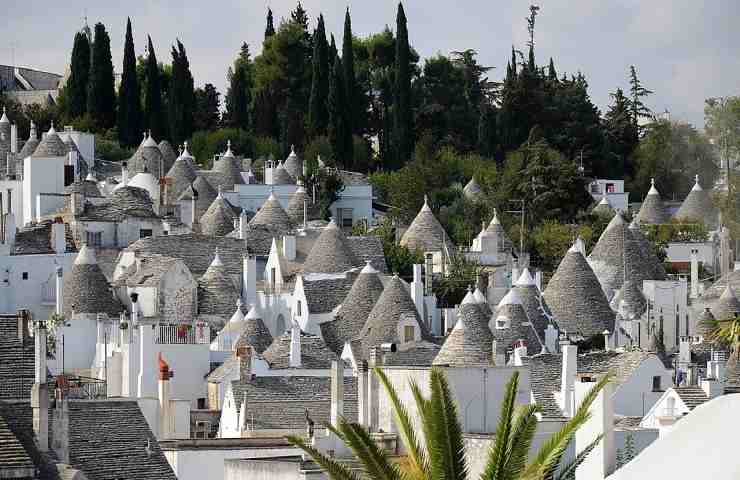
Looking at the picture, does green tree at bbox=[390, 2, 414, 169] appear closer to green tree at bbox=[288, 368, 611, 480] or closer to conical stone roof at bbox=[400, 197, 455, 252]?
conical stone roof at bbox=[400, 197, 455, 252]

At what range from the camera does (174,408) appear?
40219 mm

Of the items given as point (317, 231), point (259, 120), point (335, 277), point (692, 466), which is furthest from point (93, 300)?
point (692, 466)

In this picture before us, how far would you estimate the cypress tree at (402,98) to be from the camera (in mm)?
81250

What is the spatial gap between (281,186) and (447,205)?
23.8 feet

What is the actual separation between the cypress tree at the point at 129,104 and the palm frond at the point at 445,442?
2251 inches

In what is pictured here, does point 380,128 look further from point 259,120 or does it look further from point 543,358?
point 543,358

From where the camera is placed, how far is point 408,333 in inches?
2063

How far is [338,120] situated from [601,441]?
61016 millimetres

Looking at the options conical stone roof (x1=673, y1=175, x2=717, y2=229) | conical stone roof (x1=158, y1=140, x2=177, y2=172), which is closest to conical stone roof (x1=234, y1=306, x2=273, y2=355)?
conical stone roof (x1=158, y1=140, x2=177, y2=172)

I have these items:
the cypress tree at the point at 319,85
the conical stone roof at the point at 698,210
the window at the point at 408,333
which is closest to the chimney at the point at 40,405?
the window at the point at 408,333

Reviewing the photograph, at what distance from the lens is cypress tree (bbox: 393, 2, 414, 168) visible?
267 ft

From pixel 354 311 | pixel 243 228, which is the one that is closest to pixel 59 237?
pixel 243 228

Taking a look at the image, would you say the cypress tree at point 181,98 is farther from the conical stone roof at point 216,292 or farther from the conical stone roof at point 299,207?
the conical stone roof at point 216,292

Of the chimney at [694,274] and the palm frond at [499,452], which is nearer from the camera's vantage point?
the palm frond at [499,452]
